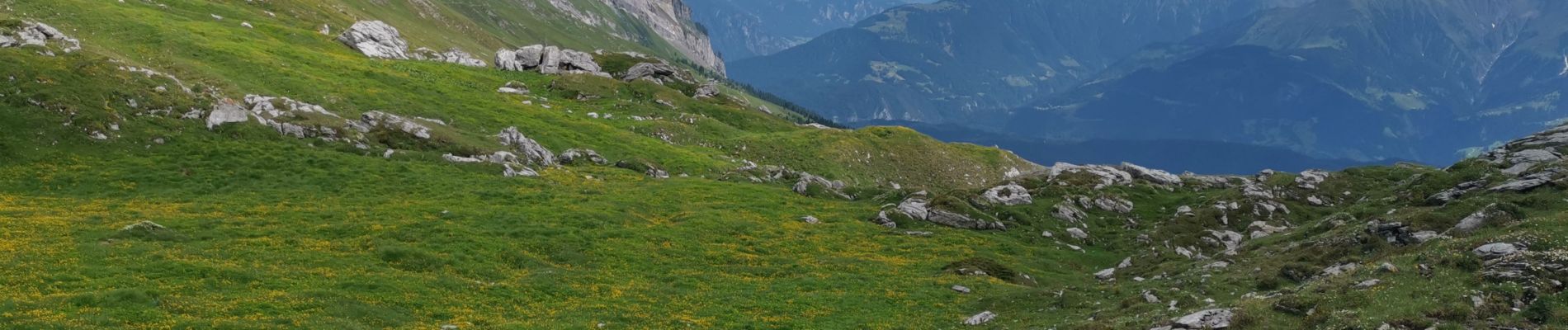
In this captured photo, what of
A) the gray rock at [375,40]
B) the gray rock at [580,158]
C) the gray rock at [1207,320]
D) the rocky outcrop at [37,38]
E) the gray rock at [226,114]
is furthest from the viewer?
the gray rock at [375,40]

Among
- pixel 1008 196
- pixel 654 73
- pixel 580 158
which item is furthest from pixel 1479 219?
pixel 654 73

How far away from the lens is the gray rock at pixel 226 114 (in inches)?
2144

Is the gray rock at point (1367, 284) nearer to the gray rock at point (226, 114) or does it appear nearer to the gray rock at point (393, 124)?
the gray rock at point (393, 124)

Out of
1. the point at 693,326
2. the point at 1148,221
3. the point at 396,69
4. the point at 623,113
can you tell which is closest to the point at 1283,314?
the point at 693,326

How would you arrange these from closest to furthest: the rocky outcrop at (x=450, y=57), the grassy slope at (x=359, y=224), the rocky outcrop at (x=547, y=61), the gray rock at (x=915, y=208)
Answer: the grassy slope at (x=359, y=224) < the gray rock at (x=915, y=208) < the rocky outcrop at (x=547, y=61) < the rocky outcrop at (x=450, y=57)

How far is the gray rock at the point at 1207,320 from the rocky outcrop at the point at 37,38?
67.6 m

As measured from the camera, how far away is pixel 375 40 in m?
103

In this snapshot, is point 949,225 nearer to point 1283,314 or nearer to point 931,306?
point 931,306

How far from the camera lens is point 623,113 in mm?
89625

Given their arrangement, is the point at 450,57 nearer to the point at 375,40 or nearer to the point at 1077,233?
the point at 375,40

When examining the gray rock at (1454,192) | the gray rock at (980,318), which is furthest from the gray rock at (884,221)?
the gray rock at (1454,192)

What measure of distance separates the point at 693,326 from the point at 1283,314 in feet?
59.8

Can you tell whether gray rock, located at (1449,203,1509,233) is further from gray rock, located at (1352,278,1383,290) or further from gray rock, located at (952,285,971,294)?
gray rock, located at (952,285,971,294)

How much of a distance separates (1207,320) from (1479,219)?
17.8 m
